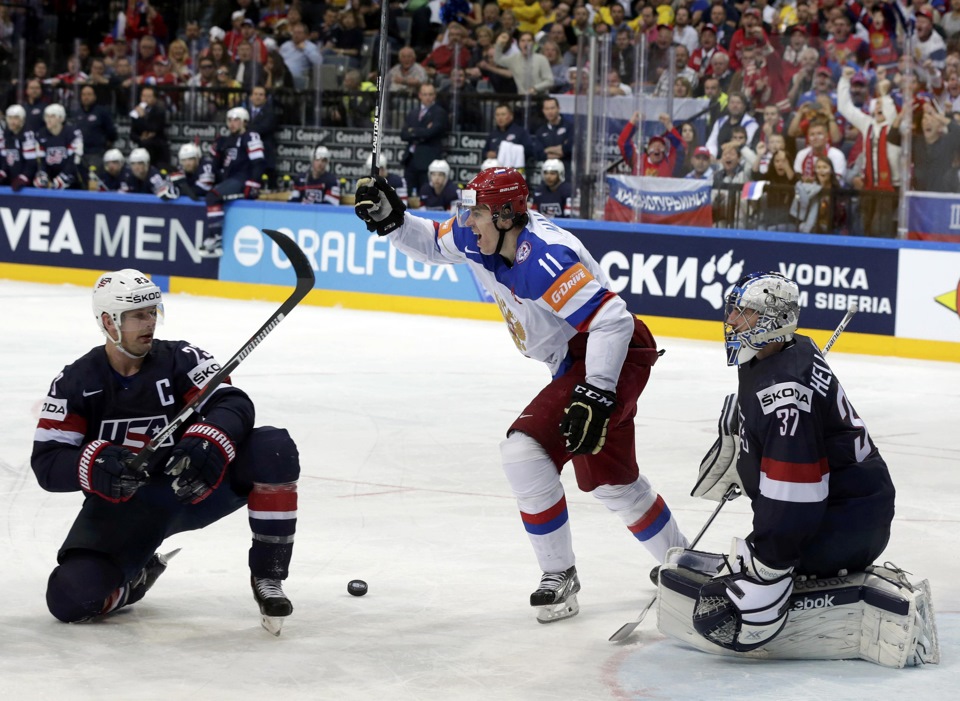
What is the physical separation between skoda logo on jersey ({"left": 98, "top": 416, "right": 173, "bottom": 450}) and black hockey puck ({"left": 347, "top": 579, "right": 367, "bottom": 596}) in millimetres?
771

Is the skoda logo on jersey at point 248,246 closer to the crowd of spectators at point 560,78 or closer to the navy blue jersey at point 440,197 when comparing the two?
the crowd of spectators at point 560,78

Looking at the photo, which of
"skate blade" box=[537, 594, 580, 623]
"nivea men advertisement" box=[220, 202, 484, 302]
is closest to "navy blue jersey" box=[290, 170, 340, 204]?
"nivea men advertisement" box=[220, 202, 484, 302]

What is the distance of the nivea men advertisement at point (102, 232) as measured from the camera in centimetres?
1524

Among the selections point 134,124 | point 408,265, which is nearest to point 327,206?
point 408,265

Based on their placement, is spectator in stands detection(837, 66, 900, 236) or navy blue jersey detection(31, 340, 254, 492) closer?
navy blue jersey detection(31, 340, 254, 492)

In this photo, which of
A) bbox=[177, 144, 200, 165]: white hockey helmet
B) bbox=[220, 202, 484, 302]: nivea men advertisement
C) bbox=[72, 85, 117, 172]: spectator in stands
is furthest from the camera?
bbox=[72, 85, 117, 172]: spectator in stands

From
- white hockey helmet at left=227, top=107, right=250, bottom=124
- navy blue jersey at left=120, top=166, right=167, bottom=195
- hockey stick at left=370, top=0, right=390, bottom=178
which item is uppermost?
hockey stick at left=370, top=0, right=390, bottom=178

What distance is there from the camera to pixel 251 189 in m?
15.1

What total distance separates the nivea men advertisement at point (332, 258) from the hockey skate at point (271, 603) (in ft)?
30.0

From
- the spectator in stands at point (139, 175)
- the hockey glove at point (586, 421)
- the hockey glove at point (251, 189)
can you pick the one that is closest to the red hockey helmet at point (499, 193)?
the hockey glove at point (586, 421)

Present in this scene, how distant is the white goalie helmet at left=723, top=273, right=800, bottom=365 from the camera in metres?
4.17

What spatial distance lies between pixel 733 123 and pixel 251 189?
5268 millimetres

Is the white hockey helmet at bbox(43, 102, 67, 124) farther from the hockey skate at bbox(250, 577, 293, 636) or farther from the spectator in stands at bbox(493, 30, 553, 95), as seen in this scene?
the hockey skate at bbox(250, 577, 293, 636)

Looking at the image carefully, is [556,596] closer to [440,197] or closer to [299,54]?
[440,197]
